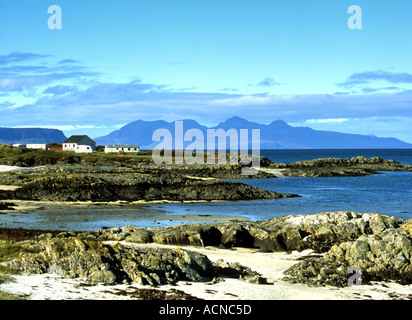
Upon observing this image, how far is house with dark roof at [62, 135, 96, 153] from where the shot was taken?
124m

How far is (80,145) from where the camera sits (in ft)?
407

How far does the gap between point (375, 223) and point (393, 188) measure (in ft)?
159

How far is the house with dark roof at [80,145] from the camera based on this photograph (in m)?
124

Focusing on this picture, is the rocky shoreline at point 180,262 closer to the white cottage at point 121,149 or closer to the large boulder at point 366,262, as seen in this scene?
the large boulder at point 366,262

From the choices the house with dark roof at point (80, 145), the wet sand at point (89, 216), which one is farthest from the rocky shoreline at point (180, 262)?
the house with dark roof at point (80, 145)

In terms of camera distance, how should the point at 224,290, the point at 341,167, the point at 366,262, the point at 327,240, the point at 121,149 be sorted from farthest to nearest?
the point at 121,149 → the point at 341,167 → the point at 327,240 → the point at 366,262 → the point at 224,290

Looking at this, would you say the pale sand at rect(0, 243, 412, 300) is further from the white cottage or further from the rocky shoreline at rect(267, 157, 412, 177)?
the white cottage

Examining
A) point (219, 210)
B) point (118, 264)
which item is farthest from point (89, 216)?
point (118, 264)

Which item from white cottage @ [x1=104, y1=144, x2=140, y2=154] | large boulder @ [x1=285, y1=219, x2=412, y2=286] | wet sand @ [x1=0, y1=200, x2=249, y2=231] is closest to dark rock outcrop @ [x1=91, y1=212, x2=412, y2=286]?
large boulder @ [x1=285, y1=219, x2=412, y2=286]

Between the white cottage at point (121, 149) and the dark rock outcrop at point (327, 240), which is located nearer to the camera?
the dark rock outcrop at point (327, 240)

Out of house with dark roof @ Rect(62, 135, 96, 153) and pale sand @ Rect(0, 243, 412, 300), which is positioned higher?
house with dark roof @ Rect(62, 135, 96, 153)

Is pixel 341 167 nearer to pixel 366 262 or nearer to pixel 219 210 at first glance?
pixel 219 210

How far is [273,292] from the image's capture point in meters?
16.8
